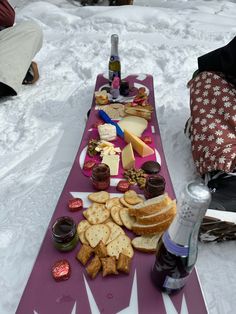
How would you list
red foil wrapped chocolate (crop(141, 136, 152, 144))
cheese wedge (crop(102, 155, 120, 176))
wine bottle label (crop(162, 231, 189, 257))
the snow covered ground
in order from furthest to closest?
1. red foil wrapped chocolate (crop(141, 136, 152, 144))
2. cheese wedge (crop(102, 155, 120, 176))
3. the snow covered ground
4. wine bottle label (crop(162, 231, 189, 257))

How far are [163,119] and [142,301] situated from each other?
126cm

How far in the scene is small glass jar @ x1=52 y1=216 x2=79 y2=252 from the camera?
3.54ft

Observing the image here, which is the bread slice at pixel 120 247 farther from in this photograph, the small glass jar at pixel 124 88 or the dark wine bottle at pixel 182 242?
the small glass jar at pixel 124 88

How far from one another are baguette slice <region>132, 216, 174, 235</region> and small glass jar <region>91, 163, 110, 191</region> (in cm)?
25

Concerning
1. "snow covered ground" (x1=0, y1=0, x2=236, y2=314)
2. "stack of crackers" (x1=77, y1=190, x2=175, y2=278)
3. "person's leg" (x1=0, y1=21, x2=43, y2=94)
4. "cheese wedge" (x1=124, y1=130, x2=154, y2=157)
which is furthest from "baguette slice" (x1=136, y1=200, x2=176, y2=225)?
"person's leg" (x1=0, y1=21, x2=43, y2=94)

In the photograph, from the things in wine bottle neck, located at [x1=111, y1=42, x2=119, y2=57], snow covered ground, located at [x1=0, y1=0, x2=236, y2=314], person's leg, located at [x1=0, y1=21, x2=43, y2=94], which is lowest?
snow covered ground, located at [x1=0, y1=0, x2=236, y2=314]

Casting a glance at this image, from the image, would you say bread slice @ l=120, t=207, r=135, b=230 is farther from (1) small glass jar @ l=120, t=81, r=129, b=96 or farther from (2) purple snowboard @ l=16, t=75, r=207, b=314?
(1) small glass jar @ l=120, t=81, r=129, b=96

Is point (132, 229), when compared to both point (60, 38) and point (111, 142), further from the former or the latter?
point (60, 38)

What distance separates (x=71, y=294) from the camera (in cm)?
101

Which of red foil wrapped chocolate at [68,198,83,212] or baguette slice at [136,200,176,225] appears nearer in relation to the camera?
baguette slice at [136,200,176,225]

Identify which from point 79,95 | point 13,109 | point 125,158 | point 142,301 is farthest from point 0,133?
point 142,301

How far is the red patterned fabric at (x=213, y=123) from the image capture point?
1410mm

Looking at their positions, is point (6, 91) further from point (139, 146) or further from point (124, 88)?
point (139, 146)

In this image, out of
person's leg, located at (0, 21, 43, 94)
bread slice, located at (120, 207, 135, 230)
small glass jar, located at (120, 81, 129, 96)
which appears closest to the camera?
bread slice, located at (120, 207, 135, 230)
